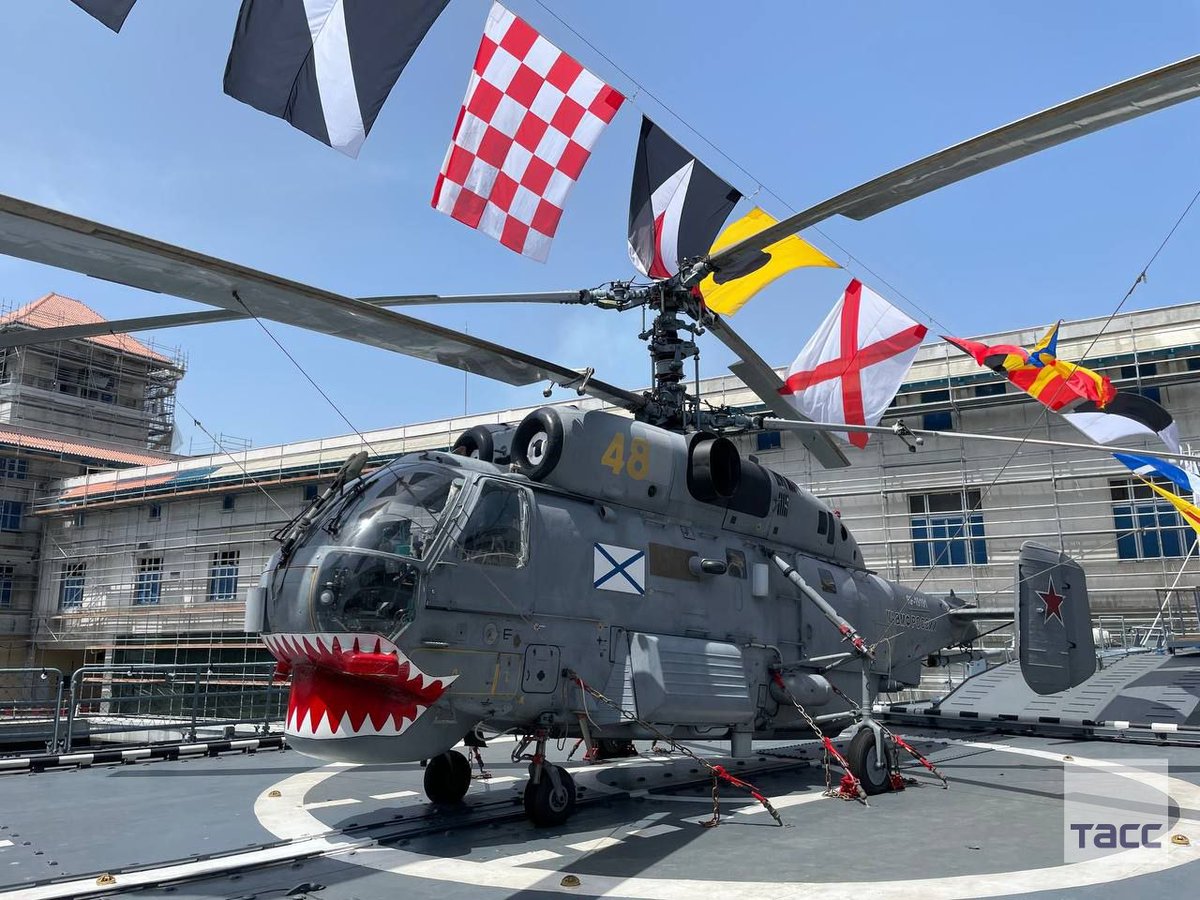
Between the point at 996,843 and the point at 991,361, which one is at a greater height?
the point at 991,361

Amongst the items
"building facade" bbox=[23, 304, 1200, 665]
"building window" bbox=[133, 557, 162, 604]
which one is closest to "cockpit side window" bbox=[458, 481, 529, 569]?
"building facade" bbox=[23, 304, 1200, 665]

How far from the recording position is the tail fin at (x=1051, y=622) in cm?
1048

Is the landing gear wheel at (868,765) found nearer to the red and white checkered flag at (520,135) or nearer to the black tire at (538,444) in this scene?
the black tire at (538,444)

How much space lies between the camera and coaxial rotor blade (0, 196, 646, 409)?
4.52m

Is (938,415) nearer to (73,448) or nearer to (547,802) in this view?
(547,802)

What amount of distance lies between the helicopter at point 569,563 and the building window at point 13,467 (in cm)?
4208

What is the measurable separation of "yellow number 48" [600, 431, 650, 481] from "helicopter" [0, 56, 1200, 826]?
0.03 meters

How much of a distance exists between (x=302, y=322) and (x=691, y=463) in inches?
163

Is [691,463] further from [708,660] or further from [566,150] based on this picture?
[566,150]

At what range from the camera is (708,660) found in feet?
26.8

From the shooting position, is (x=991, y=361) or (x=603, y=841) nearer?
(x=603, y=841)

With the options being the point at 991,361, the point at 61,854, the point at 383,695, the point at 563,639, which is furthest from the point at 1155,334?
the point at 61,854

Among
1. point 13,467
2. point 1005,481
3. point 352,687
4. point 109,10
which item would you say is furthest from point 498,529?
point 13,467

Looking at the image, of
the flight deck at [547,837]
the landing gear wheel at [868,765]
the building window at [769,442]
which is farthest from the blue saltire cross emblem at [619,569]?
the building window at [769,442]
